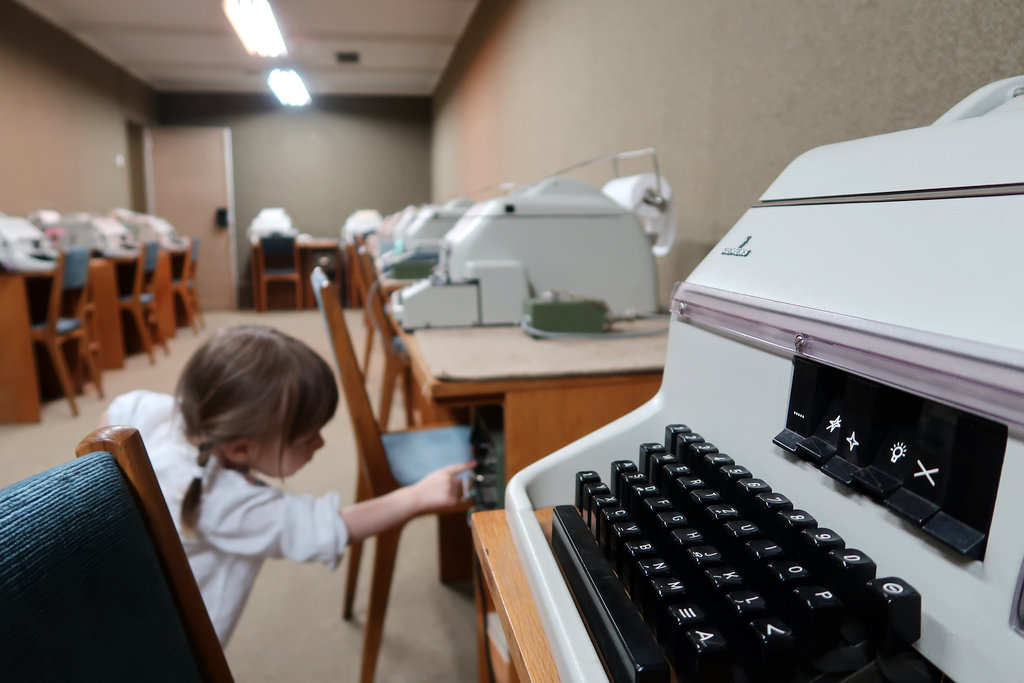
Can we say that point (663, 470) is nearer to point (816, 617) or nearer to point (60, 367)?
point (816, 617)

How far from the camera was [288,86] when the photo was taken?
707 cm

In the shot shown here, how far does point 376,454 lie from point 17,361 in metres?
2.84

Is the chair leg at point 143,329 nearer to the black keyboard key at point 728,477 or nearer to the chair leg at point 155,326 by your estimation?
the chair leg at point 155,326

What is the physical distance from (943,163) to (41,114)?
21.3 feet

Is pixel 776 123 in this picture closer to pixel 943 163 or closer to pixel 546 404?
pixel 546 404

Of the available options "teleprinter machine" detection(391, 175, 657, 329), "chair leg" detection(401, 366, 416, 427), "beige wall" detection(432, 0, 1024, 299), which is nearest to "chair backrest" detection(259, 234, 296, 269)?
"beige wall" detection(432, 0, 1024, 299)

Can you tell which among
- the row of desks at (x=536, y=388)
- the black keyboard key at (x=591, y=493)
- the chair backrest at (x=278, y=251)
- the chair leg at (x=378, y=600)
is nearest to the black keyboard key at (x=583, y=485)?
the black keyboard key at (x=591, y=493)

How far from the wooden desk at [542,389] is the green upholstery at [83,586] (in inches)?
26.0

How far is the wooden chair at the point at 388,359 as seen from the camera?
2332 mm

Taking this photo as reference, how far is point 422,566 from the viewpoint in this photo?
190 cm

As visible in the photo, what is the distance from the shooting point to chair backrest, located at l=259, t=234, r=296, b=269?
7031 mm

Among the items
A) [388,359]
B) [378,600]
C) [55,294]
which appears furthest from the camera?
[55,294]

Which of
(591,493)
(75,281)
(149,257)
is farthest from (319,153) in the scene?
(591,493)

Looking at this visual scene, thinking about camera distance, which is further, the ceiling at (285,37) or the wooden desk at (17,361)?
the ceiling at (285,37)
